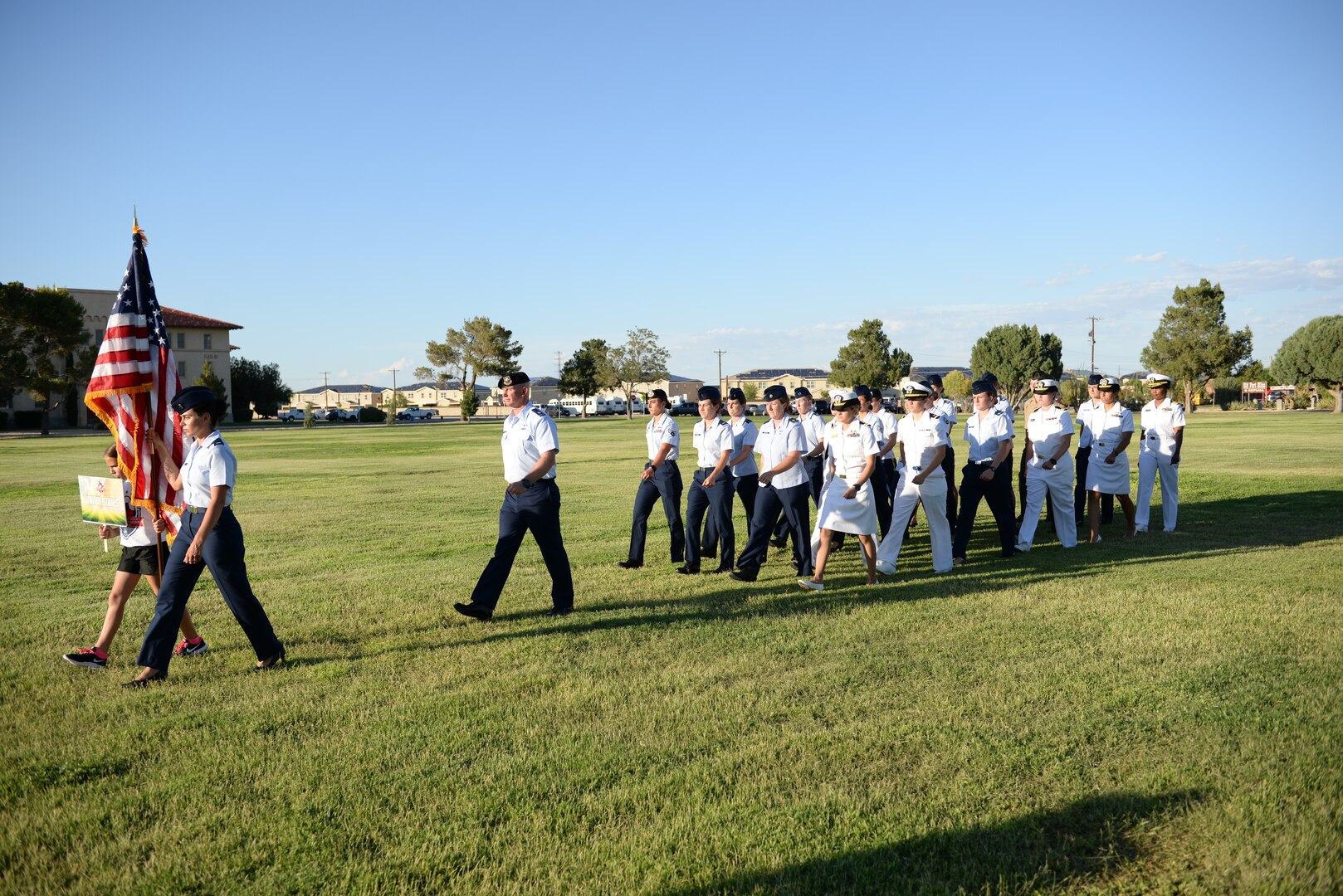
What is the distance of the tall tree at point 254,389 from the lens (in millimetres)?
79250

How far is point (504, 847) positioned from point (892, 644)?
11.9 ft

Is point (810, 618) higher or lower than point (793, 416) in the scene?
lower

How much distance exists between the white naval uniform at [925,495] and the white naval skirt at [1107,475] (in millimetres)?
3526

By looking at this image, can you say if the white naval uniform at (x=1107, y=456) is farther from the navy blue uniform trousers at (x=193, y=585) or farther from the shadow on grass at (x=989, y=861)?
the navy blue uniform trousers at (x=193, y=585)

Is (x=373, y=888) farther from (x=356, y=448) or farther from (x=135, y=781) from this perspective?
(x=356, y=448)

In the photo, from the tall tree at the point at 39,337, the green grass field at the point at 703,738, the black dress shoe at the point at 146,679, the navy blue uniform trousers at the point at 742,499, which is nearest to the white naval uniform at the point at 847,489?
the green grass field at the point at 703,738

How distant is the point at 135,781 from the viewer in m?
4.45

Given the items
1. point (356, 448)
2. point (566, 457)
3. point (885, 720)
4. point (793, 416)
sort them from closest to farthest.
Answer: point (885, 720) → point (793, 416) → point (566, 457) → point (356, 448)

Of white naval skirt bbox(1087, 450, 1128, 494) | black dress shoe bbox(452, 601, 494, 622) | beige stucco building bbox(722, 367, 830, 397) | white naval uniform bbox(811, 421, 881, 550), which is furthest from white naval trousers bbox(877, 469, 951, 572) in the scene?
beige stucco building bbox(722, 367, 830, 397)

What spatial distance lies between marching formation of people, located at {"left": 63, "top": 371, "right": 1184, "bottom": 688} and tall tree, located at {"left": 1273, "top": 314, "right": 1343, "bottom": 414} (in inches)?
2879

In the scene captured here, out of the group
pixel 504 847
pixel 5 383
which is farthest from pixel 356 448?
pixel 504 847

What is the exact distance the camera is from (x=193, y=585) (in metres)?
6.11

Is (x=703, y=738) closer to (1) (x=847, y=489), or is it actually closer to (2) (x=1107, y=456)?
(1) (x=847, y=489)

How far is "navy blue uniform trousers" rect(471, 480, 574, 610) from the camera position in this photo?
297 inches
